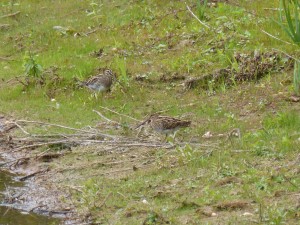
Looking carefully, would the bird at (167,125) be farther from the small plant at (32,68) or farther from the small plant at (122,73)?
the small plant at (32,68)

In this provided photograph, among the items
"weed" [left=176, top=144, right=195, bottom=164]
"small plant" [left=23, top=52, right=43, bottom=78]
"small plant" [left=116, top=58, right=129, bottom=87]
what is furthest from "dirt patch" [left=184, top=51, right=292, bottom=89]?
"weed" [left=176, top=144, right=195, bottom=164]

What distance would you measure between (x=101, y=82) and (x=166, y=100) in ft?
3.68

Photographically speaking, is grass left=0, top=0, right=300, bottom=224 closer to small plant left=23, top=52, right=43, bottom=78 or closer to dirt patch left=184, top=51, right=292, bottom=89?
dirt patch left=184, top=51, right=292, bottom=89

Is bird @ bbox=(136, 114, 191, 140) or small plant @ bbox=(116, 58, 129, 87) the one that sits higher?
bird @ bbox=(136, 114, 191, 140)

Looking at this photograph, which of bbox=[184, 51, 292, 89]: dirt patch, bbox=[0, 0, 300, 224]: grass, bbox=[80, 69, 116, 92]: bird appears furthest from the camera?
bbox=[80, 69, 116, 92]: bird

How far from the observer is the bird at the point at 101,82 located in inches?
521

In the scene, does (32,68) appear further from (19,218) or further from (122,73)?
(19,218)

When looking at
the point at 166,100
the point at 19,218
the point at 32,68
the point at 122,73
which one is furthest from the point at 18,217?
the point at 32,68

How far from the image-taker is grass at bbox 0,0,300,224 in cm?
854

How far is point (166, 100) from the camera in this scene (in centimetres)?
1297

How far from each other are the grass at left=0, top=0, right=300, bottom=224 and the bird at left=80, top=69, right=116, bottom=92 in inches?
6.8

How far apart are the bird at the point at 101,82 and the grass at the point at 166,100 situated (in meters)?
0.17

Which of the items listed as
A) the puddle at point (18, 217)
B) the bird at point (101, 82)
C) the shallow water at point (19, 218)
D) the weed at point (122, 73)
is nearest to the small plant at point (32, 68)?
the bird at point (101, 82)

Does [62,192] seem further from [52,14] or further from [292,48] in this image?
[52,14]
